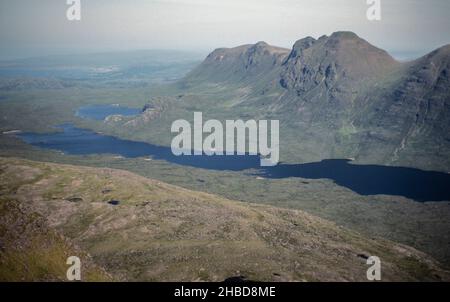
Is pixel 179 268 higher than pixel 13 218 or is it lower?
lower

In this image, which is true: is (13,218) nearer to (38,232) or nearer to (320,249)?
(38,232)

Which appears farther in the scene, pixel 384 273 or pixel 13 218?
pixel 384 273
